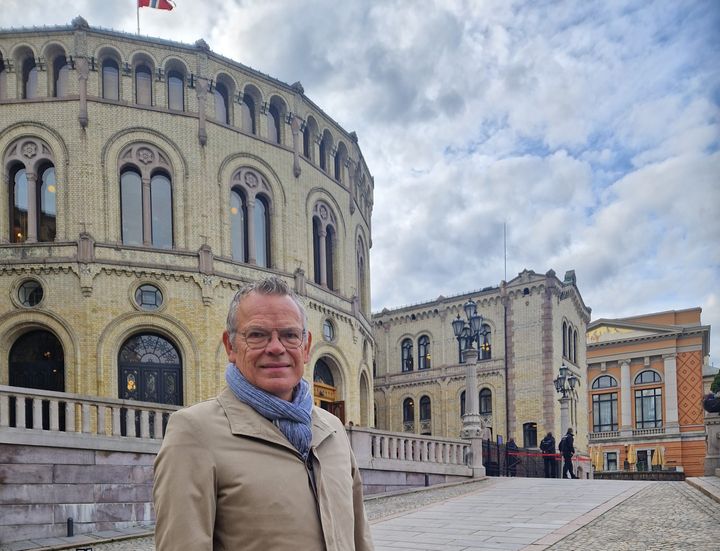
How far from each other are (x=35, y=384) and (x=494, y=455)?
1500cm

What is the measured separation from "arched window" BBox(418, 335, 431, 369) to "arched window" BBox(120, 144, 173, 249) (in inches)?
1011

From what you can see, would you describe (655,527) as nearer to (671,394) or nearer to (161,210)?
(161,210)

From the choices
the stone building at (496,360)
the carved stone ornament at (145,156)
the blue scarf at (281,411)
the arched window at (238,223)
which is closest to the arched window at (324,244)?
the arched window at (238,223)

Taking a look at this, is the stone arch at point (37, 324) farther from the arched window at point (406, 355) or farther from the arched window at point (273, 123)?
the arched window at point (406, 355)

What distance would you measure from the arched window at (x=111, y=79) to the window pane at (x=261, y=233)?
5.85 metres

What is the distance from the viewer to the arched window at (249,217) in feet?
81.7

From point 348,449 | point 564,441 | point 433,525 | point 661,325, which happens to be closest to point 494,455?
point 564,441

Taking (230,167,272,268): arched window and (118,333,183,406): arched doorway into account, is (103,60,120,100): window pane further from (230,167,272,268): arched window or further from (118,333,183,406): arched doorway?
(118,333,183,406): arched doorway

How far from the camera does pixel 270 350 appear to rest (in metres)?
2.60

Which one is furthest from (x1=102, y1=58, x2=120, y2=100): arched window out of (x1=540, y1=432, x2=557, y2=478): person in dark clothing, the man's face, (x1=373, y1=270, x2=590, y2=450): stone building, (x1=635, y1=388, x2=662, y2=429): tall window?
(x1=635, y1=388, x2=662, y2=429): tall window

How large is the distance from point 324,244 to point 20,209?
1082cm

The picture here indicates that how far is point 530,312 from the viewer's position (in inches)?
1640

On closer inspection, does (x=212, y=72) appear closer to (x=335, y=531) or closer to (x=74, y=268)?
(x=74, y=268)

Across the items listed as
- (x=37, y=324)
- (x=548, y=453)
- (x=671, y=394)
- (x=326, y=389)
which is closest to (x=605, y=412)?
(x=671, y=394)
